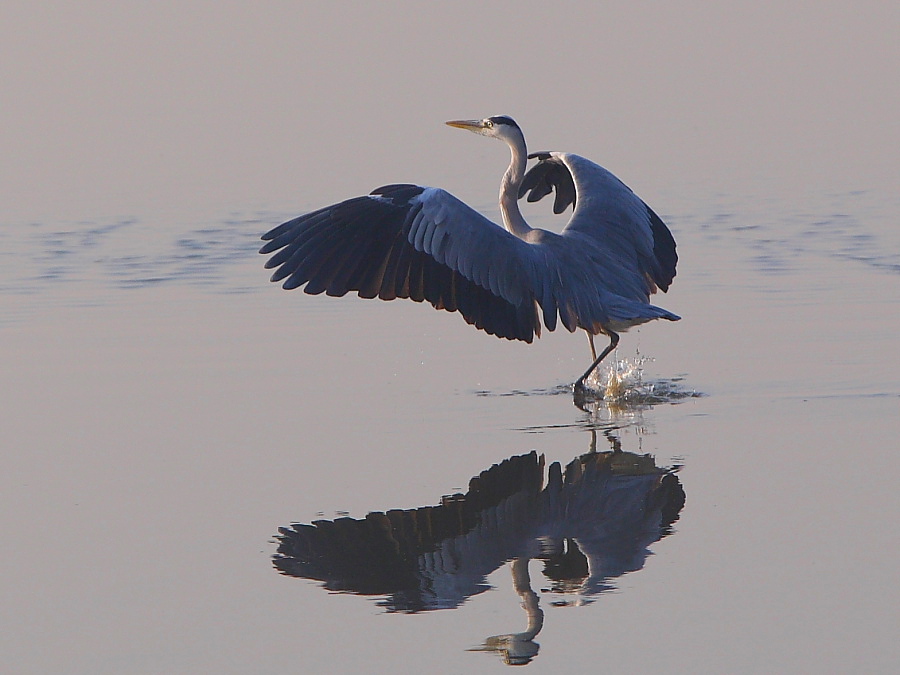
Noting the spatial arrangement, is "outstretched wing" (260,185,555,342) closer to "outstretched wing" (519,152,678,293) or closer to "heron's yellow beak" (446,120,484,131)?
"outstretched wing" (519,152,678,293)

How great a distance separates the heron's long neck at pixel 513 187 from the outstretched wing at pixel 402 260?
1.23 m

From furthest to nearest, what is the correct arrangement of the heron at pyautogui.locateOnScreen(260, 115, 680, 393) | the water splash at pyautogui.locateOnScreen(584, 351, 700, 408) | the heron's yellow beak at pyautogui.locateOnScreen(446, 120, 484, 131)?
the heron's yellow beak at pyautogui.locateOnScreen(446, 120, 484, 131), the water splash at pyautogui.locateOnScreen(584, 351, 700, 408), the heron at pyautogui.locateOnScreen(260, 115, 680, 393)

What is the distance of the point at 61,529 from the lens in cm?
613

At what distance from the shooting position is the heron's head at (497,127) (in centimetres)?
973

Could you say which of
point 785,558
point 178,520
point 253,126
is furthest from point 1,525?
point 253,126

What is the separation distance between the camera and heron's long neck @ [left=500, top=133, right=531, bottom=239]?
371 inches

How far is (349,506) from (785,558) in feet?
5.87

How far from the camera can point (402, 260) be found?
8109 millimetres

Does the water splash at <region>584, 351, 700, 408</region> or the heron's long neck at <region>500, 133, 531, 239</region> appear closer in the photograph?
the water splash at <region>584, 351, 700, 408</region>

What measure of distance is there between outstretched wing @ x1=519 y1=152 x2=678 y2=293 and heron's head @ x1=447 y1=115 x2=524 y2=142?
435mm

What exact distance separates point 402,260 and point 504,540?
2.54 m

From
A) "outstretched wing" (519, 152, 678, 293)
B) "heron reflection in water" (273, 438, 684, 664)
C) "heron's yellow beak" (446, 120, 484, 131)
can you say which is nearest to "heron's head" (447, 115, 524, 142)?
"heron's yellow beak" (446, 120, 484, 131)

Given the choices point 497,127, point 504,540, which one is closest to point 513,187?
point 497,127

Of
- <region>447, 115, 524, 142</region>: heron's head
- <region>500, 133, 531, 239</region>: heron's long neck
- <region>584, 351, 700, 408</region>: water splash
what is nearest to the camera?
<region>584, 351, 700, 408</region>: water splash
